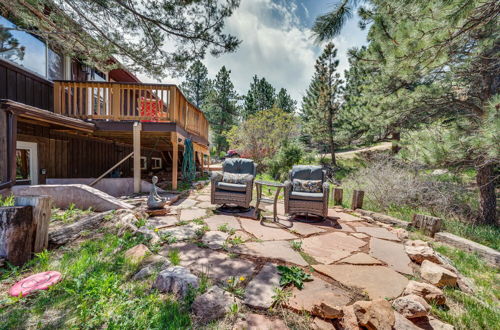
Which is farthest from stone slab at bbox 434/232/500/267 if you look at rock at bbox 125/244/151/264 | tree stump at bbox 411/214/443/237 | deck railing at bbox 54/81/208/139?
deck railing at bbox 54/81/208/139

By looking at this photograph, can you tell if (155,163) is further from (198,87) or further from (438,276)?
(198,87)

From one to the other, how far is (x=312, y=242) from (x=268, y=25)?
23.2 feet

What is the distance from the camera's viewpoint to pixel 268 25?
6.81 metres

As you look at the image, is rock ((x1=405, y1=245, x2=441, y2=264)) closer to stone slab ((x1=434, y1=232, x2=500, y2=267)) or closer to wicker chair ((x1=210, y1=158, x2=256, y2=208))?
stone slab ((x1=434, y1=232, x2=500, y2=267))

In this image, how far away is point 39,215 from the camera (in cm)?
220

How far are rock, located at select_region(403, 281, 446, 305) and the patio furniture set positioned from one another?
6.19ft

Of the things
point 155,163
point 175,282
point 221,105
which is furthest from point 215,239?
point 221,105

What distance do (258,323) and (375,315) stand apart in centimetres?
77

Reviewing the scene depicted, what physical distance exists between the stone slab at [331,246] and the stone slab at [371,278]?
19 centimetres

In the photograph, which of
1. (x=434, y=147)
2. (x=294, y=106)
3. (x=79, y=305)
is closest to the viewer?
(x=79, y=305)

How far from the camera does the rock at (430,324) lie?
137 cm

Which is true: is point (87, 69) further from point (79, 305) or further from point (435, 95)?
point (435, 95)

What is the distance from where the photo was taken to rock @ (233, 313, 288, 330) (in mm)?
1312

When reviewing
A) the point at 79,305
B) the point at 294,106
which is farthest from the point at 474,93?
the point at 294,106
